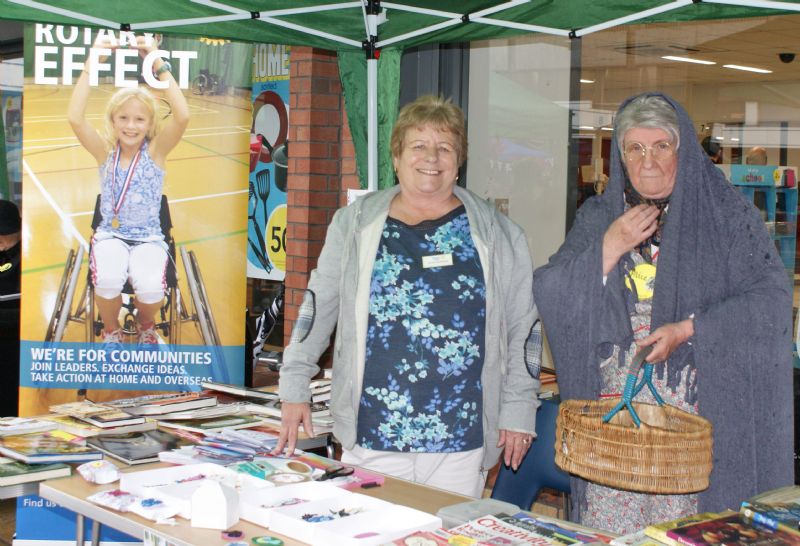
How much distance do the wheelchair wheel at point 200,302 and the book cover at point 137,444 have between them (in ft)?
5.61

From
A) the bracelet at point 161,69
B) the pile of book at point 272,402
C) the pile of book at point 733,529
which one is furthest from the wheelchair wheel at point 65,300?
the pile of book at point 733,529

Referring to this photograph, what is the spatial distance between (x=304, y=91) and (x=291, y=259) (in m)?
1.01

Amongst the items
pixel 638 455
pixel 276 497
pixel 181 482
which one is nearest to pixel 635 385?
pixel 638 455

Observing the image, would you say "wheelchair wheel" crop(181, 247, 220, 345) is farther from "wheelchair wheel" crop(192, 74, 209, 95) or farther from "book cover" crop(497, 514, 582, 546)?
"book cover" crop(497, 514, 582, 546)

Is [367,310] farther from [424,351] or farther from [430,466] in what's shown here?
[430,466]

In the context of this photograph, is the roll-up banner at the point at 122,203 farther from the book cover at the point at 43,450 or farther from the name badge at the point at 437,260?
the name badge at the point at 437,260

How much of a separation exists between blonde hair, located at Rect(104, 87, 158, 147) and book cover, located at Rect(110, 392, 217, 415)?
146 cm

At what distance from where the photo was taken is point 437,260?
2.71 m

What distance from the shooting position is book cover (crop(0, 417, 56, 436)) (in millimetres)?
3094

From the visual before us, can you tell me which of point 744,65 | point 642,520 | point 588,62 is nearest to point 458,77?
point 588,62

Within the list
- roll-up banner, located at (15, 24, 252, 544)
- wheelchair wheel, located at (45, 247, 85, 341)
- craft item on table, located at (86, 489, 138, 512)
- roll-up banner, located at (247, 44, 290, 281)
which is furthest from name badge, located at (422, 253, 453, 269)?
roll-up banner, located at (247, 44, 290, 281)

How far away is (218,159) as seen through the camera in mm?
4820

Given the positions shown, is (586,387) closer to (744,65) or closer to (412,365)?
(412,365)

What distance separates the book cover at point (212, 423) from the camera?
3.21 metres
